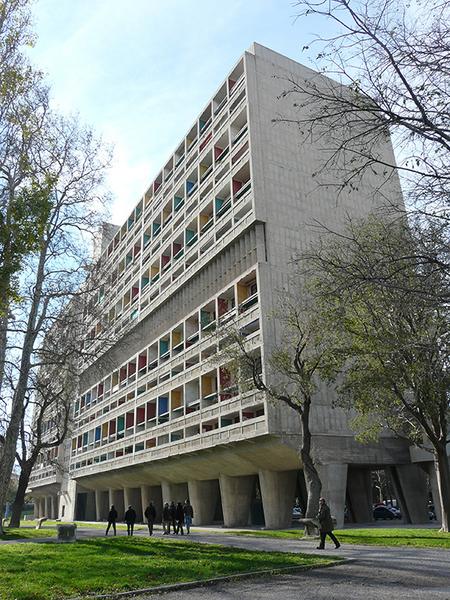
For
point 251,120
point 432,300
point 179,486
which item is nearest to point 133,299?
point 179,486

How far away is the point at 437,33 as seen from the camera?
6582 mm

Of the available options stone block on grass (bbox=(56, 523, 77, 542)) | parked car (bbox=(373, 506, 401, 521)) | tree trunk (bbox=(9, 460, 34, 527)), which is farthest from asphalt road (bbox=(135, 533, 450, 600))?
parked car (bbox=(373, 506, 401, 521))

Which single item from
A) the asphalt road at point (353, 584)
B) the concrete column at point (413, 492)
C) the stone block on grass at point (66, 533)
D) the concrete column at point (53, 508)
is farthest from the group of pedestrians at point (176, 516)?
the concrete column at point (53, 508)

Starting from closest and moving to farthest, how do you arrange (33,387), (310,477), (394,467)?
(310,477) → (33,387) → (394,467)

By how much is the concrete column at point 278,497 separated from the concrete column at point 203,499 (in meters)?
8.64

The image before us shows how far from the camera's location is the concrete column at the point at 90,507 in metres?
59.1

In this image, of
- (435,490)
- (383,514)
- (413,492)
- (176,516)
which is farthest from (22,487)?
(383,514)

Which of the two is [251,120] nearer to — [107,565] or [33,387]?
[33,387]

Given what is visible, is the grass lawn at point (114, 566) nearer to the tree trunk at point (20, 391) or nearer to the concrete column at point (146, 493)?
the tree trunk at point (20, 391)

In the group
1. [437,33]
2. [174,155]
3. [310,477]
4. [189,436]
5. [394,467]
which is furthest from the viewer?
[174,155]

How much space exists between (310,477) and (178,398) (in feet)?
59.0

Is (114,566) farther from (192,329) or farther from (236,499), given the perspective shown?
(192,329)

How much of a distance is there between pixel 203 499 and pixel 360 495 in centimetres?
1039

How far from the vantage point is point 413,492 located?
29109mm
